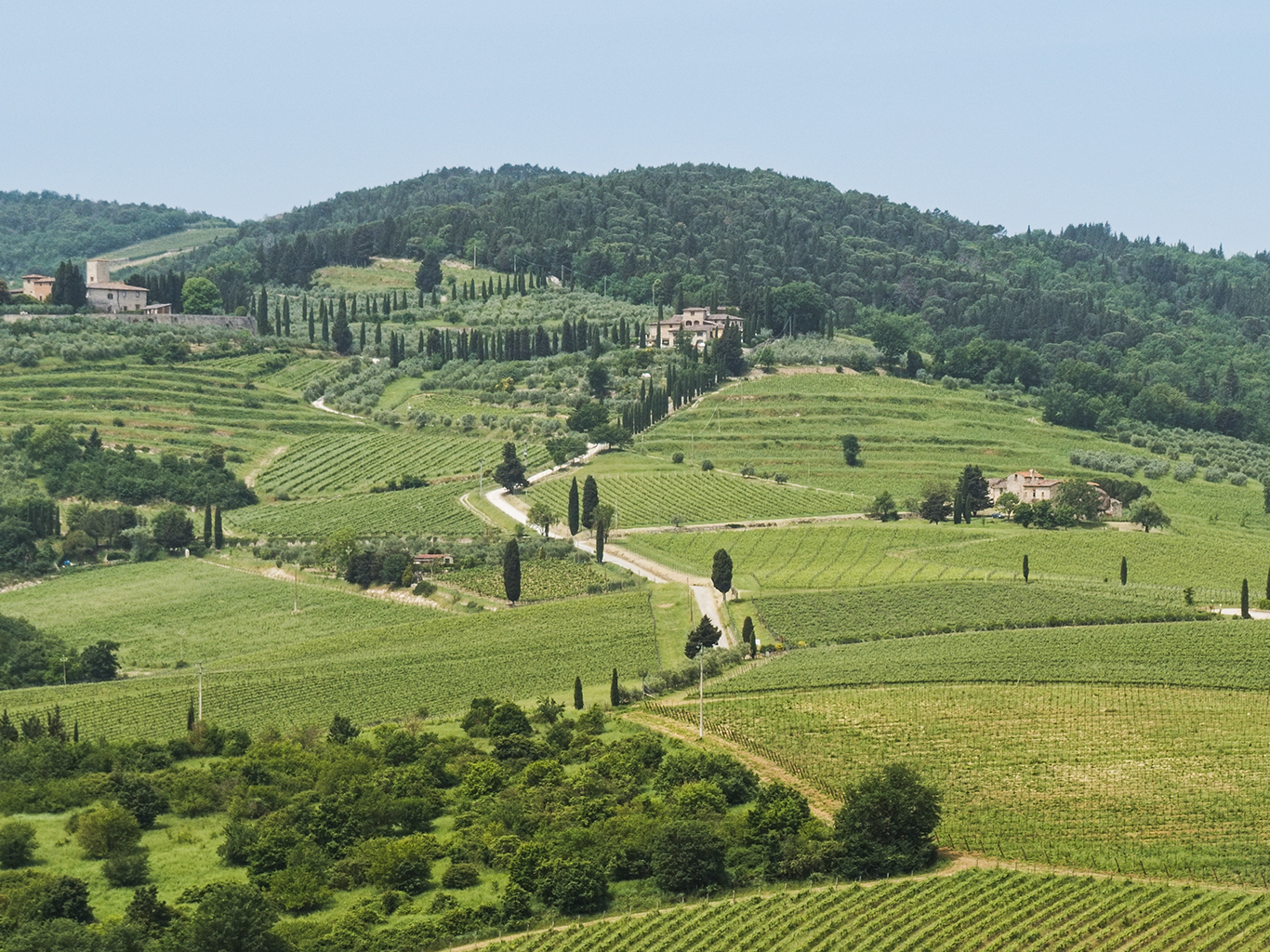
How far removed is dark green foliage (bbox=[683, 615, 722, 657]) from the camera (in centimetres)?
7338

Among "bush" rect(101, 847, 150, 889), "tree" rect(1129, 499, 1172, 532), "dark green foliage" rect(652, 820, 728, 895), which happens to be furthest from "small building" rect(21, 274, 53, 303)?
"dark green foliage" rect(652, 820, 728, 895)

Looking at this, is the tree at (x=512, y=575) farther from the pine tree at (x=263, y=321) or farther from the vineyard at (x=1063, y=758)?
the pine tree at (x=263, y=321)

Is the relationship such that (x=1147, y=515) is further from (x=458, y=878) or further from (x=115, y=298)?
(x=115, y=298)

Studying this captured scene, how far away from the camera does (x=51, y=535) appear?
101 meters

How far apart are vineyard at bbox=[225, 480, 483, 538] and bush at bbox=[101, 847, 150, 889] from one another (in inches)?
2009

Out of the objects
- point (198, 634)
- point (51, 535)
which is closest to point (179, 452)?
point (51, 535)

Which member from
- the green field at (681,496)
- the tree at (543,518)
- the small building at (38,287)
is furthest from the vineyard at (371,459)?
the small building at (38,287)

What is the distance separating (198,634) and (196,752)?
24.3 meters

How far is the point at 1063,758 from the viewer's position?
56.4 m

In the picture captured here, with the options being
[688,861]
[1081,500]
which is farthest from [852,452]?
[688,861]

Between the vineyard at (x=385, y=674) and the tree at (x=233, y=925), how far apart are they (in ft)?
77.0

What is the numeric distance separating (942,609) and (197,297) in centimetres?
9841

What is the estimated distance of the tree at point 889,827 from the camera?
4603 cm

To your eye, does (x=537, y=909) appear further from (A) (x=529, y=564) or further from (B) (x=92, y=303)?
(B) (x=92, y=303)
